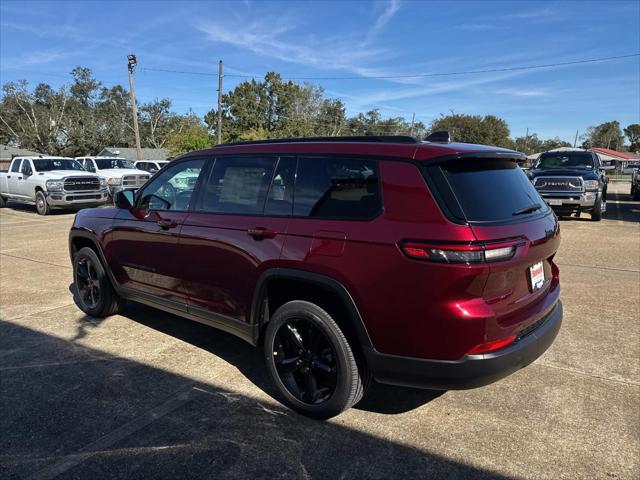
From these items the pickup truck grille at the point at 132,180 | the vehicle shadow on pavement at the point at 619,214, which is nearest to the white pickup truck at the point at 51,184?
the pickup truck grille at the point at 132,180

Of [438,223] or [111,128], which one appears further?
[111,128]

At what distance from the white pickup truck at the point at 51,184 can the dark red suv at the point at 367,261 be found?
13203 millimetres

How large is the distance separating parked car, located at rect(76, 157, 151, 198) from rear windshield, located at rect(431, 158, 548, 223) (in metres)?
16.7

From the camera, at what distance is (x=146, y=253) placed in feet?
13.8

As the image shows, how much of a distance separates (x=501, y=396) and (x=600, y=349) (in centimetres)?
144

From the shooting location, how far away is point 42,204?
1516 cm

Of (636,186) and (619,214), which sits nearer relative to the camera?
(619,214)

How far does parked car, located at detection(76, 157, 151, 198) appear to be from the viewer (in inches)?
720

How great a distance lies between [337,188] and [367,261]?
57 cm

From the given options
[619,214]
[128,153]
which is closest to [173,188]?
[619,214]

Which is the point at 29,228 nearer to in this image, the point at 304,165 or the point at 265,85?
the point at 304,165

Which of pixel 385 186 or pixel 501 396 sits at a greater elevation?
pixel 385 186

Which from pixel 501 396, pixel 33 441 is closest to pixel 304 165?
pixel 501 396

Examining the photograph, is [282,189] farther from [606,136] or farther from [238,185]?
[606,136]
